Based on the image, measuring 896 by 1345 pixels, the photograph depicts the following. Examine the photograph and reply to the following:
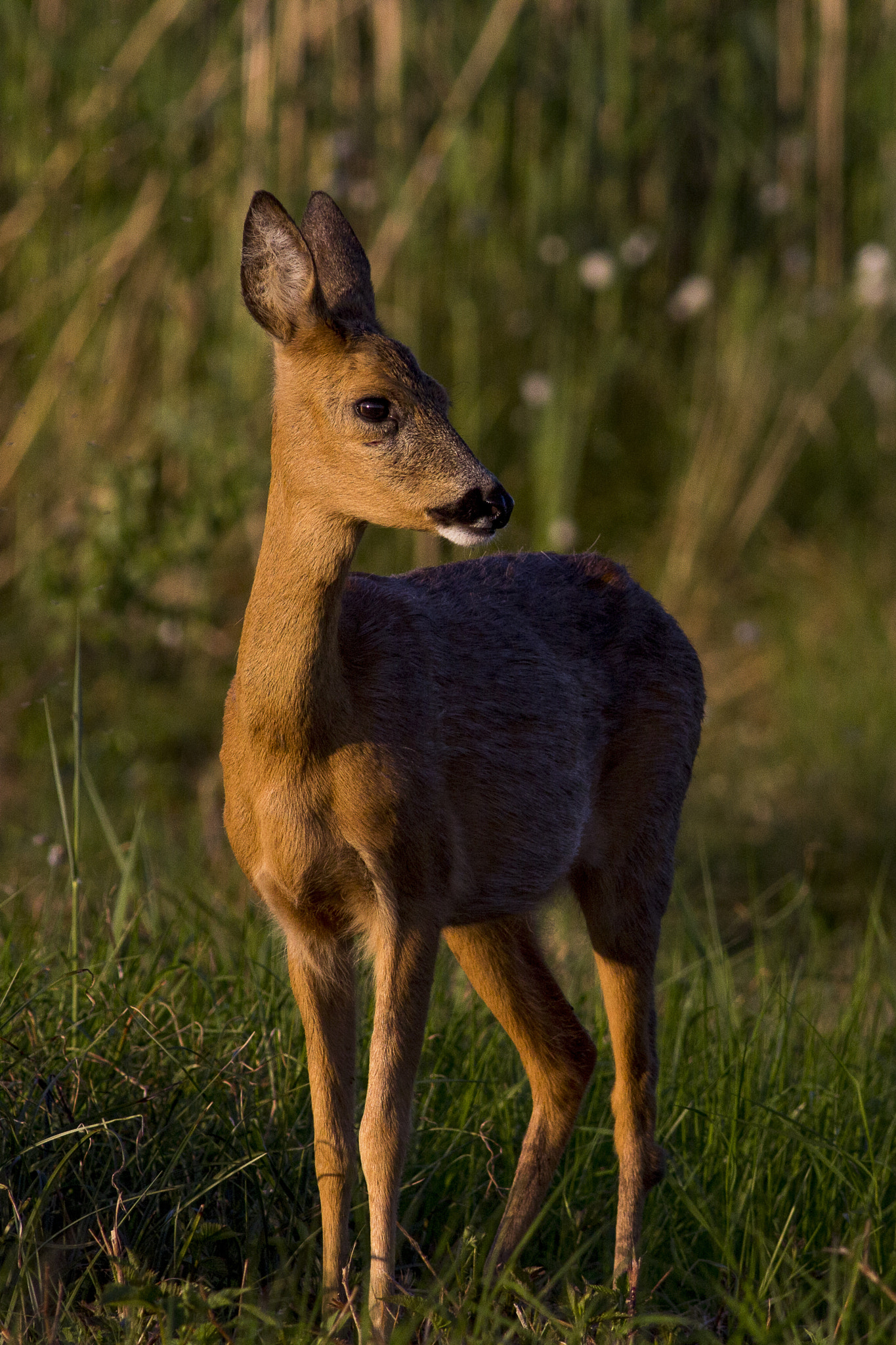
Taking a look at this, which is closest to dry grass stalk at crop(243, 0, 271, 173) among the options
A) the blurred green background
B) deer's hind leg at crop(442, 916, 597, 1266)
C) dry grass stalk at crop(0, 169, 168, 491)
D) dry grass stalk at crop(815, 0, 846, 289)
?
the blurred green background

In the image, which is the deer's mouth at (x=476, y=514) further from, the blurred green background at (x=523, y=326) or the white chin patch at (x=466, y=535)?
the blurred green background at (x=523, y=326)

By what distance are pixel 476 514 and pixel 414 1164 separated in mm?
1555

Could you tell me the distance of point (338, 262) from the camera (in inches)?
131

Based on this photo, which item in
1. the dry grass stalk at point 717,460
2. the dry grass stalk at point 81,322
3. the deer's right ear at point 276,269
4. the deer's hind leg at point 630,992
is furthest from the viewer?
the dry grass stalk at point 717,460

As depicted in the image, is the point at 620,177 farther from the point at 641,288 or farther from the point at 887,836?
the point at 887,836

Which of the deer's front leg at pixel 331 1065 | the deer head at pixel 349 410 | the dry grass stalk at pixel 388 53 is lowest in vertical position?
the deer's front leg at pixel 331 1065

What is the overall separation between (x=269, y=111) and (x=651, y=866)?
5024 millimetres

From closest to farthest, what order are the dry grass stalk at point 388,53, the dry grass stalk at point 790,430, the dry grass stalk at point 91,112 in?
the dry grass stalk at point 91,112
the dry grass stalk at point 388,53
the dry grass stalk at point 790,430

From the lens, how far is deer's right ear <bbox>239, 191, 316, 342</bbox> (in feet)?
10.3

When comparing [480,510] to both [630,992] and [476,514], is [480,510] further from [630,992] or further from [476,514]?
[630,992]

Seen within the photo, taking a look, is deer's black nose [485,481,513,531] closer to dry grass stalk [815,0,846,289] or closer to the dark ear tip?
the dark ear tip

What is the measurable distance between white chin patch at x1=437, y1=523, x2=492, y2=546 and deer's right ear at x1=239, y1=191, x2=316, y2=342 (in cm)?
53

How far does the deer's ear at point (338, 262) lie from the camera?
128 inches

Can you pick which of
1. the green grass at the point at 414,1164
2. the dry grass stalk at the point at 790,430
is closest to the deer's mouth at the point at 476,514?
the green grass at the point at 414,1164
